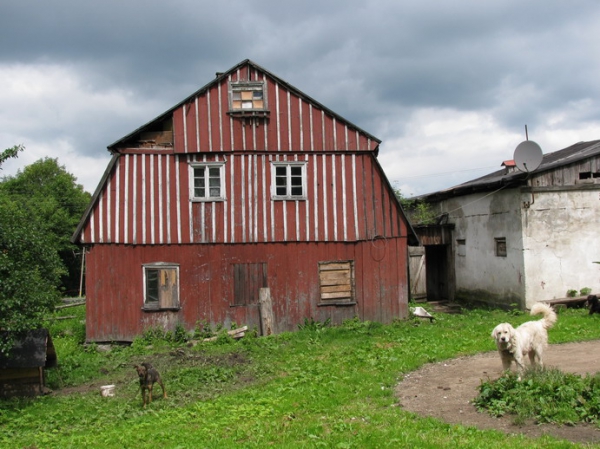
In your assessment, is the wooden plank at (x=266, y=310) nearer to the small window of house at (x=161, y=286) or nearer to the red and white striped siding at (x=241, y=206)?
the red and white striped siding at (x=241, y=206)

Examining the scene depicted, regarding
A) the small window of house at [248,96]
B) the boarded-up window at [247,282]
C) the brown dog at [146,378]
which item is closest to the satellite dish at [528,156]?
A: the small window of house at [248,96]

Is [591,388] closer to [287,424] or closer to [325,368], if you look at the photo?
[287,424]

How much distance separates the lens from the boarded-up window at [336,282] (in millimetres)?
16812

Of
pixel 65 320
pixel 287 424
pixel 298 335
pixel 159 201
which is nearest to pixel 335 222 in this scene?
pixel 298 335

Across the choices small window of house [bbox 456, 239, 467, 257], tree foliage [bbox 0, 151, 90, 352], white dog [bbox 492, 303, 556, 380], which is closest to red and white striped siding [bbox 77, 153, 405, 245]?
tree foliage [bbox 0, 151, 90, 352]

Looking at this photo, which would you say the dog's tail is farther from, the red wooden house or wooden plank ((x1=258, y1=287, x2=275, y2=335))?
wooden plank ((x1=258, y1=287, x2=275, y2=335))

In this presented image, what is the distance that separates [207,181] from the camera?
16.7 m

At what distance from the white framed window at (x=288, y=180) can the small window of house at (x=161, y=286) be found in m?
4.01

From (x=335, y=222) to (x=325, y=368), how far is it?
627 centimetres

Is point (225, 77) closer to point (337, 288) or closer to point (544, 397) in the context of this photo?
point (337, 288)

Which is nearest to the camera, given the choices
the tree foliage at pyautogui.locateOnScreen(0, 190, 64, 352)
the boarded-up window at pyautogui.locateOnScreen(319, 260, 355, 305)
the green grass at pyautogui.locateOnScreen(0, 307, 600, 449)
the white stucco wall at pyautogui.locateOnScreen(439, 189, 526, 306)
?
the green grass at pyautogui.locateOnScreen(0, 307, 600, 449)

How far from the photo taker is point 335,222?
55.3 ft

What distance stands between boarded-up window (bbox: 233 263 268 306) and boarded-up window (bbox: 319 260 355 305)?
1.86m

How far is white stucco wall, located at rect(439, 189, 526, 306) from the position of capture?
1792 cm
